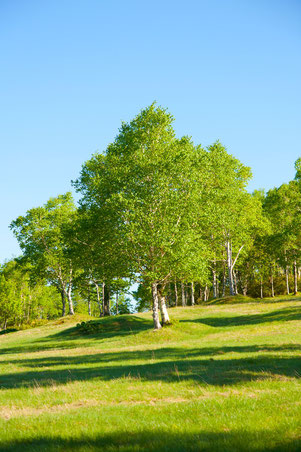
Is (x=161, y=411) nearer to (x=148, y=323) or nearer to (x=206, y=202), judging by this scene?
(x=206, y=202)

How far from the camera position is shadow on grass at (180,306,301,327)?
3288 cm

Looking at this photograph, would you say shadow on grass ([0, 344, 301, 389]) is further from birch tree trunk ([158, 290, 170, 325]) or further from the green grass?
birch tree trunk ([158, 290, 170, 325])

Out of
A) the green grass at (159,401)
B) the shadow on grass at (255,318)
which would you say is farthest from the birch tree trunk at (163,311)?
the green grass at (159,401)

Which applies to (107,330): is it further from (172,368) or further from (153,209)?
(172,368)

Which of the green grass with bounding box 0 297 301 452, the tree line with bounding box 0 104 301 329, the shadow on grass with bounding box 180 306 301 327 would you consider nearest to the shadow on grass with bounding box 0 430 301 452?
the green grass with bounding box 0 297 301 452

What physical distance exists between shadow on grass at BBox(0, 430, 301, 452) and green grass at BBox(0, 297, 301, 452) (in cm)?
2

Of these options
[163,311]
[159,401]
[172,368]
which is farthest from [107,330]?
[159,401]

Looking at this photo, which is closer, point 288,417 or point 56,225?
point 288,417

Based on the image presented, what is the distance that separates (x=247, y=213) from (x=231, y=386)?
45598 mm

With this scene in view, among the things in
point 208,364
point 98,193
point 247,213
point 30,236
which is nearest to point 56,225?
point 30,236

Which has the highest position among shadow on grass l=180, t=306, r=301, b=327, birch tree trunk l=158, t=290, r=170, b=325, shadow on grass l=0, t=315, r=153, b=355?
birch tree trunk l=158, t=290, r=170, b=325

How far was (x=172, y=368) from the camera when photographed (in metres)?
15.2

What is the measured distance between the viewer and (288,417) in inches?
314

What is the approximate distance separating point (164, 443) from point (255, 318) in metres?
30.5
